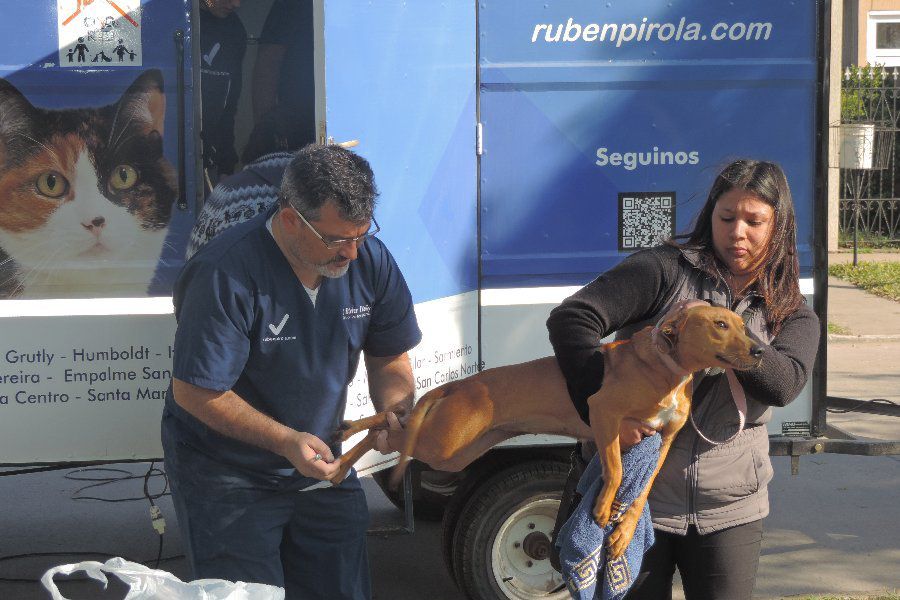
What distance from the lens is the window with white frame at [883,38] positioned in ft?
54.4

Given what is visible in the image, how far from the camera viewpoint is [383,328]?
9.55 ft

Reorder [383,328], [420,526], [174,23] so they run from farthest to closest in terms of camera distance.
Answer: [420,526]
[174,23]
[383,328]

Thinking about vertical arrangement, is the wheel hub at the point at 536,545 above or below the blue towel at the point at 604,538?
below

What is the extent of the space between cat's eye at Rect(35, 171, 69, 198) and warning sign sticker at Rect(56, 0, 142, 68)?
1.42 ft

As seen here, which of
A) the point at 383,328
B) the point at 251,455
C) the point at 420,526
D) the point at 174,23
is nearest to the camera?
the point at 251,455

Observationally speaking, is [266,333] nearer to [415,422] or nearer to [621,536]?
[415,422]

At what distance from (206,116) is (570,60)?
1533 millimetres

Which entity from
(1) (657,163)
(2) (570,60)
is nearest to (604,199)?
(1) (657,163)

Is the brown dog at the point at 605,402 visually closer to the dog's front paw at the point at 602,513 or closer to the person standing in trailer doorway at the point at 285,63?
the dog's front paw at the point at 602,513

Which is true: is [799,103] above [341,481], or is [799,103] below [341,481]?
above

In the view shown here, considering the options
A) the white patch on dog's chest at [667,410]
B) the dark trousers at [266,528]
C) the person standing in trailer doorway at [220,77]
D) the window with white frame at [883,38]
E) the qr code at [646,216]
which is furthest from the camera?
the window with white frame at [883,38]

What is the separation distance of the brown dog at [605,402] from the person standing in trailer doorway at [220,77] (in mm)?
2063

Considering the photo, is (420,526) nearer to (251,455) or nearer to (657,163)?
(657,163)

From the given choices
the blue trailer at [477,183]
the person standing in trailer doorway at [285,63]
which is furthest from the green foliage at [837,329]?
the person standing in trailer doorway at [285,63]
